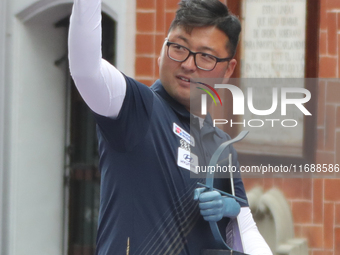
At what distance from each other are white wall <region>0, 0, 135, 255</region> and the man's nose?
1.59 metres

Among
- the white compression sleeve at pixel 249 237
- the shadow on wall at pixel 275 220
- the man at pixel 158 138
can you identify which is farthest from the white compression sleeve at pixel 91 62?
the shadow on wall at pixel 275 220

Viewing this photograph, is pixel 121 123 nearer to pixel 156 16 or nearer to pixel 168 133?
pixel 168 133

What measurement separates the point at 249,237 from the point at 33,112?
2065 mm

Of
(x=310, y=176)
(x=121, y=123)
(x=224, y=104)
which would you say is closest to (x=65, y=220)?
(x=310, y=176)

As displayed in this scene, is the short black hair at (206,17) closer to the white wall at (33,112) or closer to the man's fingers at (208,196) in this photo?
the man's fingers at (208,196)

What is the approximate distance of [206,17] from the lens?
1.53 metres

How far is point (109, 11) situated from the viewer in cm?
306

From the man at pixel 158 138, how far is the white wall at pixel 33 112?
1.56 meters

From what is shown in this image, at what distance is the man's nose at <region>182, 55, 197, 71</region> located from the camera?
1.48m

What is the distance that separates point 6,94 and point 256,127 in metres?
1.70

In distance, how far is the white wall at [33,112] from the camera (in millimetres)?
3135

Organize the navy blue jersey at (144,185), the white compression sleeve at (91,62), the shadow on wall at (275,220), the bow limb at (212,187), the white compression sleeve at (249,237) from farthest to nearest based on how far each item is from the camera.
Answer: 1. the shadow on wall at (275,220)
2. the white compression sleeve at (249,237)
3. the bow limb at (212,187)
4. the navy blue jersey at (144,185)
5. the white compression sleeve at (91,62)

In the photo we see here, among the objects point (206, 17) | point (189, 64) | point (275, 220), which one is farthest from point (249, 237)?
point (275, 220)

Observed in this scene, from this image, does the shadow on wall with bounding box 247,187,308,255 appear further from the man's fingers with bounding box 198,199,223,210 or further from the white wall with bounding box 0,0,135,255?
the man's fingers with bounding box 198,199,223,210
